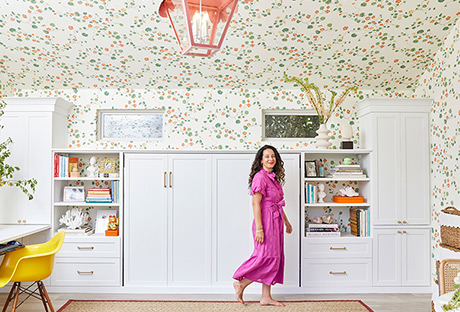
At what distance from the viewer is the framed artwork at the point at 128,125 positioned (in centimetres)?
434

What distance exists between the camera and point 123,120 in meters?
4.35

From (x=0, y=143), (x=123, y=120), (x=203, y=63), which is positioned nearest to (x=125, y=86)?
(x=123, y=120)

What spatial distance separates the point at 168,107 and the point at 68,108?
117 centimetres

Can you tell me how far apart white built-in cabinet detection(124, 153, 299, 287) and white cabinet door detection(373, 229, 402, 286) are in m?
0.86

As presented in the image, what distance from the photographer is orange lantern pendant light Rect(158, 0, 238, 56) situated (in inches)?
52.4

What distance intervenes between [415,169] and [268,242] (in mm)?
1844

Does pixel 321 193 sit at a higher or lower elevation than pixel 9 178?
lower

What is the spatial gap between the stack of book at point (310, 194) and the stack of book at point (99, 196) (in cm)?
214

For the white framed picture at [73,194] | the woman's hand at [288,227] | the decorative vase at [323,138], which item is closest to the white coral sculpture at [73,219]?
the white framed picture at [73,194]

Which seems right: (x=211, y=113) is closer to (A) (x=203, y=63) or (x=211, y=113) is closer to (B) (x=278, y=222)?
(A) (x=203, y=63)

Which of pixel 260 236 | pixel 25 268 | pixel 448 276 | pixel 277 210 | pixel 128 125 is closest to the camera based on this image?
pixel 448 276

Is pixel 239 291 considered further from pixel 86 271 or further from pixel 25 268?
pixel 25 268

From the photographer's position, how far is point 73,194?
397 centimetres

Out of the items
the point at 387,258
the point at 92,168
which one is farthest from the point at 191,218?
the point at 387,258
